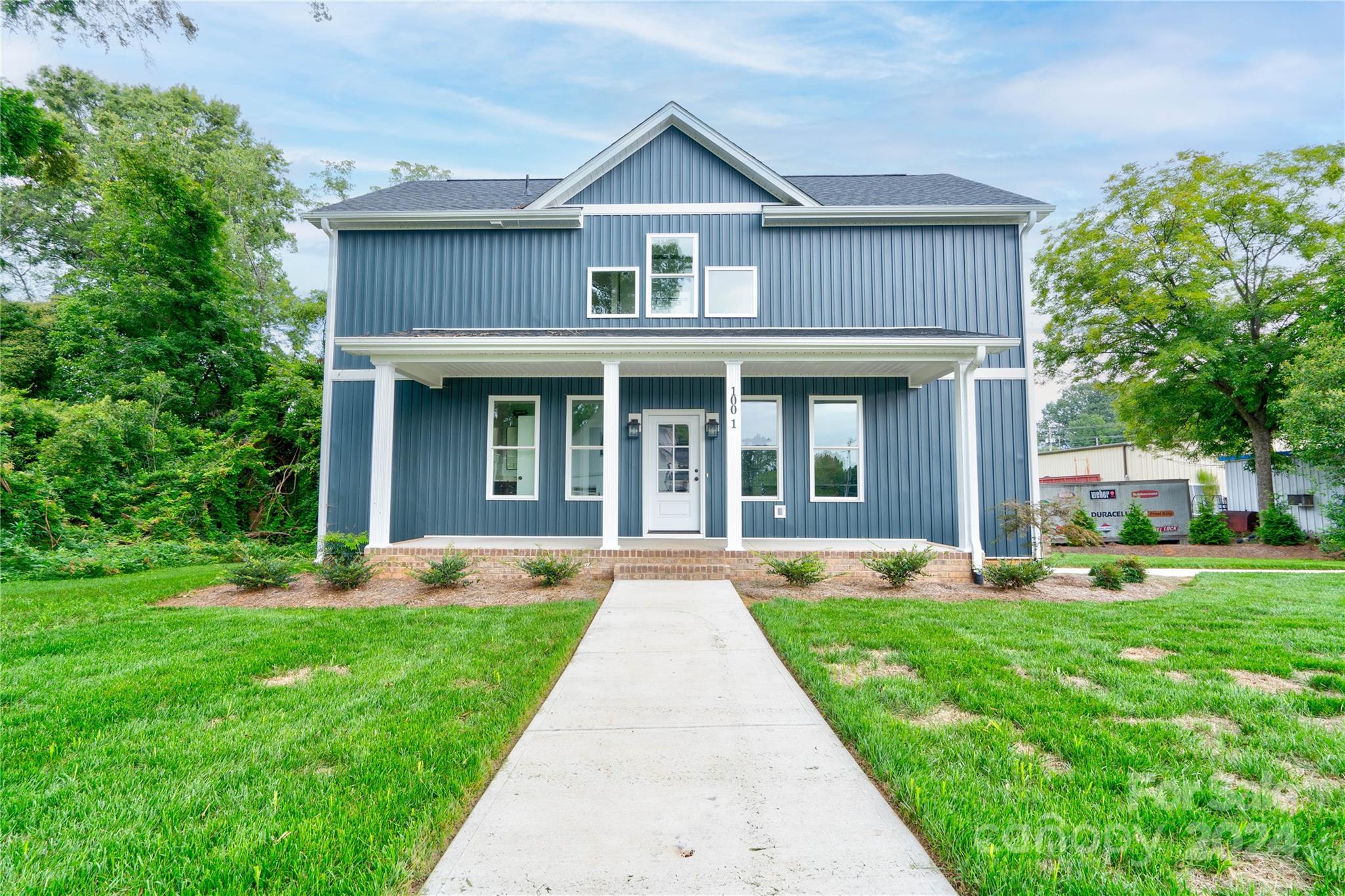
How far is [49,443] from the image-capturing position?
974cm

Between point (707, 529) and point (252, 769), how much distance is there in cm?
719

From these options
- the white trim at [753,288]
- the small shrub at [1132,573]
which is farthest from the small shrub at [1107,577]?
the white trim at [753,288]

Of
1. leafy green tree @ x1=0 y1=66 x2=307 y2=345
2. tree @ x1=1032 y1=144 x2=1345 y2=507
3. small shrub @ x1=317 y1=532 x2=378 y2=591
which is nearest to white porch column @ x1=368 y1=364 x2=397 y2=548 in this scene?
small shrub @ x1=317 y1=532 x2=378 y2=591

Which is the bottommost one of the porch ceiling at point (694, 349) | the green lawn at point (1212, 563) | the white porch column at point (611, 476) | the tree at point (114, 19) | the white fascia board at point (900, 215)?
the green lawn at point (1212, 563)

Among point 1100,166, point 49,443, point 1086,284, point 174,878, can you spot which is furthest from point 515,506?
point 1100,166

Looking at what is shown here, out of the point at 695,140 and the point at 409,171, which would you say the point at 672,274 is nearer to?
the point at 695,140

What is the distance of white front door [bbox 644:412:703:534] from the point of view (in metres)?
9.17

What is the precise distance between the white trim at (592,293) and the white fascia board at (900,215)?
2288 millimetres

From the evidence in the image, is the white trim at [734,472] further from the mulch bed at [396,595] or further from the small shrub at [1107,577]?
the small shrub at [1107,577]

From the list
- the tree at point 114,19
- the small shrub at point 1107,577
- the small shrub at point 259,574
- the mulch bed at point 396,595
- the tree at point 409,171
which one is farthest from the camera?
the tree at point 409,171

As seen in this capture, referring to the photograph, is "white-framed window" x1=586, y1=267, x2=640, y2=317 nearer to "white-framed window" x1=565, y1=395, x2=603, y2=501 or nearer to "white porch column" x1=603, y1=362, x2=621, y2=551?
"white-framed window" x1=565, y1=395, x2=603, y2=501

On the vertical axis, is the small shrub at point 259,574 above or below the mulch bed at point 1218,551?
above

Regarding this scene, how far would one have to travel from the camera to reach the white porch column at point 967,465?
734cm

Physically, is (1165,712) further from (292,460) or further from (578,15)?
(292,460)
